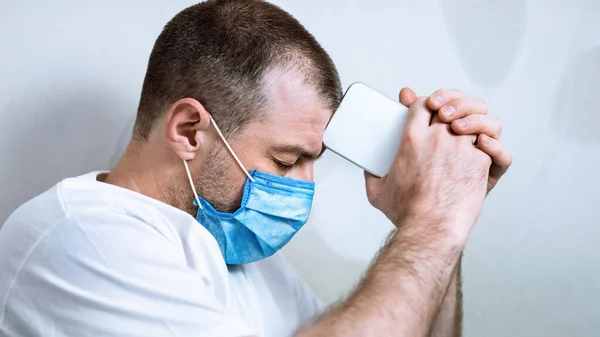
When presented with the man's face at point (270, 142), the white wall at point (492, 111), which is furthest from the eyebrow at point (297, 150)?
the white wall at point (492, 111)

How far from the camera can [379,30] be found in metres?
1.62

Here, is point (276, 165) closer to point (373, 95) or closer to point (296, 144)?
point (296, 144)

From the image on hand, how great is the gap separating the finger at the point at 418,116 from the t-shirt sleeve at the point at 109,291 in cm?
41

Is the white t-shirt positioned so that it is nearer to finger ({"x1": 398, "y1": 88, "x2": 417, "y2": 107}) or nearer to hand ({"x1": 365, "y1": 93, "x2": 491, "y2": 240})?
hand ({"x1": 365, "y1": 93, "x2": 491, "y2": 240})

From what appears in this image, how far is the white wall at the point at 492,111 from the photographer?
4.72ft

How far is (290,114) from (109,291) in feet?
1.52

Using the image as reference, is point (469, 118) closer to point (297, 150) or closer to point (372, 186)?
point (372, 186)

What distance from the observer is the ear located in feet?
4.10

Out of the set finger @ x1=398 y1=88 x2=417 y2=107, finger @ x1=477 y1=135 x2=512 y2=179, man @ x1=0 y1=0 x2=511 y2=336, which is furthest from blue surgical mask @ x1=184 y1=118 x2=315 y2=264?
finger @ x1=477 y1=135 x2=512 y2=179

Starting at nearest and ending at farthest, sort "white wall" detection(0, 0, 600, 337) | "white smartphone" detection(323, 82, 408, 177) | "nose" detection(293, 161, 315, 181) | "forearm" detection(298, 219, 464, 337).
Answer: "forearm" detection(298, 219, 464, 337) < "white smartphone" detection(323, 82, 408, 177) < "nose" detection(293, 161, 315, 181) < "white wall" detection(0, 0, 600, 337)

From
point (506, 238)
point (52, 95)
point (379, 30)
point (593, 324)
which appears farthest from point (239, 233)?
point (593, 324)

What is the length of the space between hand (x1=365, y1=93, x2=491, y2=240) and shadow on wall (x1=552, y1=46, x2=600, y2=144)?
0.66 metres

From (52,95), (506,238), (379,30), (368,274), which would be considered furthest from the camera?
(506,238)

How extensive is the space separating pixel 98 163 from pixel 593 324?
1.24 m
